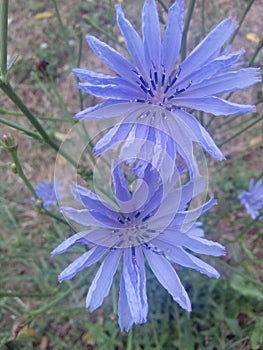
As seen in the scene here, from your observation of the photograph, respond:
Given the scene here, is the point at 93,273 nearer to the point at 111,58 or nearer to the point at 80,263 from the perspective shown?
the point at 80,263

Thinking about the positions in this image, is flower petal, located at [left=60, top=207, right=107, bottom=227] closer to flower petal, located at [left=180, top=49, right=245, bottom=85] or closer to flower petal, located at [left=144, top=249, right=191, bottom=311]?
flower petal, located at [left=144, top=249, right=191, bottom=311]

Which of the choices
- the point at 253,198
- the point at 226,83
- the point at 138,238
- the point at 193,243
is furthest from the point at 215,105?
the point at 253,198

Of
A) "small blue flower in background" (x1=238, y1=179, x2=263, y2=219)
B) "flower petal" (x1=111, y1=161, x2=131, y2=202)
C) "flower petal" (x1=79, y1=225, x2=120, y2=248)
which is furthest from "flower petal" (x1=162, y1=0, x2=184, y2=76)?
"small blue flower in background" (x1=238, y1=179, x2=263, y2=219)

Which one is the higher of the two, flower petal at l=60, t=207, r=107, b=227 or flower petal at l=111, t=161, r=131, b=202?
flower petal at l=111, t=161, r=131, b=202

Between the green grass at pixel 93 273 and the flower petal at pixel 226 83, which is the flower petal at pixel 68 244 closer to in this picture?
the flower petal at pixel 226 83

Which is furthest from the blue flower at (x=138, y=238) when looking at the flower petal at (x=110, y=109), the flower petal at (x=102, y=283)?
the flower petal at (x=110, y=109)

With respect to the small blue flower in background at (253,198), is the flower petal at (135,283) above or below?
above

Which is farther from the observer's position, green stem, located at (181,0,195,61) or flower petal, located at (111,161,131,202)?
green stem, located at (181,0,195,61)
